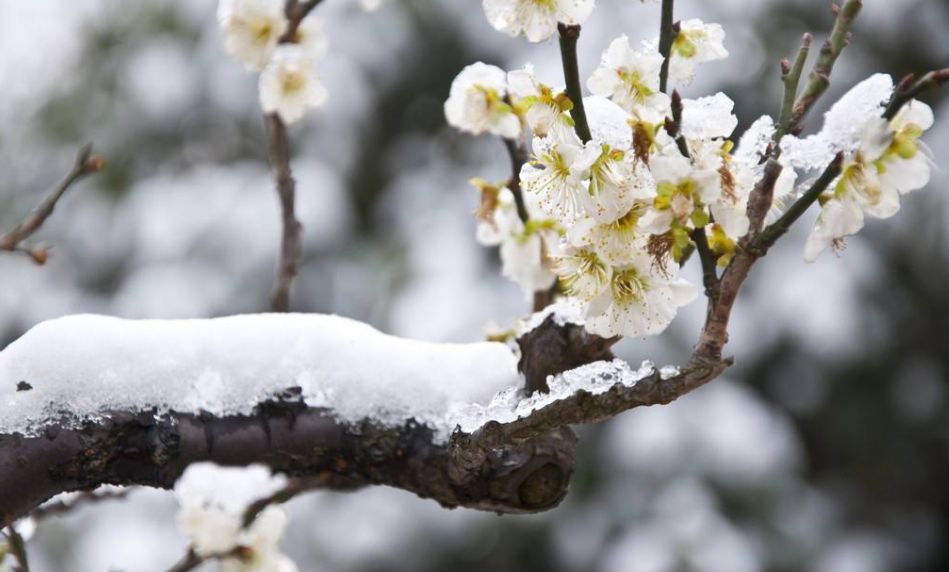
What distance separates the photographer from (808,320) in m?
3.26

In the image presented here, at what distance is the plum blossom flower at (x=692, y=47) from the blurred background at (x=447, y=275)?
6.58 feet

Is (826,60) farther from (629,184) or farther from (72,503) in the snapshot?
(72,503)

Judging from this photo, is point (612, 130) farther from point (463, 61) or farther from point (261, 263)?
point (463, 61)

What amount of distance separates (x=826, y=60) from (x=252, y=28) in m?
0.68

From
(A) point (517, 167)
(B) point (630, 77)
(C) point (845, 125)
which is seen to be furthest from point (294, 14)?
(C) point (845, 125)

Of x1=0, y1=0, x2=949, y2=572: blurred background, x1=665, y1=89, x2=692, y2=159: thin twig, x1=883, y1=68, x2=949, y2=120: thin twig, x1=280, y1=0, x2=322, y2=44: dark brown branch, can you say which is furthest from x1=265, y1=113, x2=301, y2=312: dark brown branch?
x1=0, y1=0, x2=949, y2=572: blurred background

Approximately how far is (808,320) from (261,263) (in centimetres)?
162

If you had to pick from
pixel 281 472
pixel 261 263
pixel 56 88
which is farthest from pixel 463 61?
pixel 281 472

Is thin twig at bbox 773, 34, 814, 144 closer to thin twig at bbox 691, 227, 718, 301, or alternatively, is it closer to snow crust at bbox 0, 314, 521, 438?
thin twig at bbox 691, 227, 718, 301

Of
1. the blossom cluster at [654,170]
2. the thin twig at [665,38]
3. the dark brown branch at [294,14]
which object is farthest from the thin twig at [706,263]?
the dark brown branch at [294,14]

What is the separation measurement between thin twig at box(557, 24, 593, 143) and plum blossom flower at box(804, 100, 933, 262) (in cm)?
15

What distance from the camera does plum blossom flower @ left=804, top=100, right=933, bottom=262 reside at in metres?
0.64

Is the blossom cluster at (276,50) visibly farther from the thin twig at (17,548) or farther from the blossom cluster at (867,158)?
the blossom cluster at (867,158)

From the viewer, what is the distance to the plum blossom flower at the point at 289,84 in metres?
1.19
